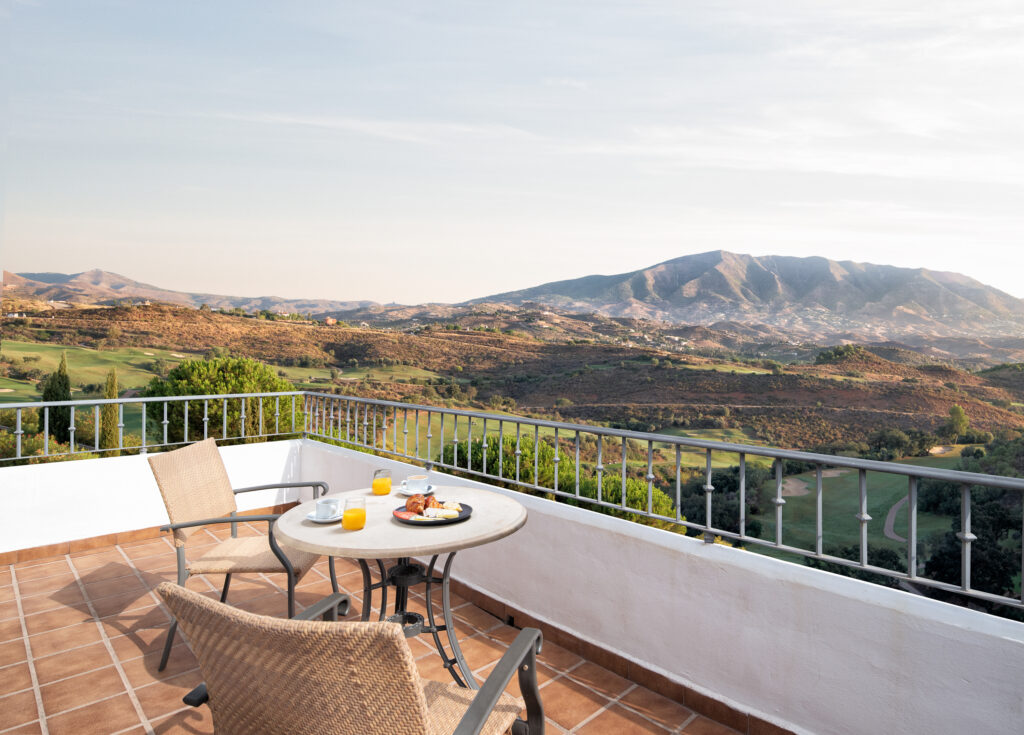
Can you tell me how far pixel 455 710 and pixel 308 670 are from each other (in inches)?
26.9

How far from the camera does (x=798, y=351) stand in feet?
85.2

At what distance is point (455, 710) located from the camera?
5.06ft

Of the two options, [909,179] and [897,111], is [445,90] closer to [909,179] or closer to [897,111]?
[897,111]

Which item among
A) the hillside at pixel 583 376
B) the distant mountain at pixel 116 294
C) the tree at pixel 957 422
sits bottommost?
the tree at pixel 957 422

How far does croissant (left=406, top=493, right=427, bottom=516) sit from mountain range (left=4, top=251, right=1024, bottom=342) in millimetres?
21976

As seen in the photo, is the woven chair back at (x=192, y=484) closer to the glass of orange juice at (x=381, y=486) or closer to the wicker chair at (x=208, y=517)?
the wicker chair at (x=208, y=517)

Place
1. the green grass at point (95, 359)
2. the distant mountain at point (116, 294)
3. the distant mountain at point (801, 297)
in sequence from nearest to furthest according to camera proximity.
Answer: the distant mountain at point (116, 294)
the green grass at point (95, 359)
the distant mountain at point (801, 297)

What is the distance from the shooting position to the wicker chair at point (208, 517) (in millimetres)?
2621

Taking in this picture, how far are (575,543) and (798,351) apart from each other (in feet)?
86.1

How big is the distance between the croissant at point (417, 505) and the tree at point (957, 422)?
26916 mm

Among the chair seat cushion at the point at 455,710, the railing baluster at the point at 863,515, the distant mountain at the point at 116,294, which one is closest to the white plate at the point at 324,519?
the chair seat cushion at the point at 455,710

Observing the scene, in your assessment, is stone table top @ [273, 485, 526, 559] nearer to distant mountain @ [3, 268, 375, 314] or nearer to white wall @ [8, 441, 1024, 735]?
white wall @ [8, 441, 1024, 735]

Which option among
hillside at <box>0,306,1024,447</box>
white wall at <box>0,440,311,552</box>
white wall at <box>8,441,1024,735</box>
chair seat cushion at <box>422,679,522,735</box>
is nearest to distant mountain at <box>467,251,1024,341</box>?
hillside at <box>0,306,1024,447</box>

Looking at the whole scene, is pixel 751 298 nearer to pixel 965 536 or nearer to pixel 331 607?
pixel 965 536
